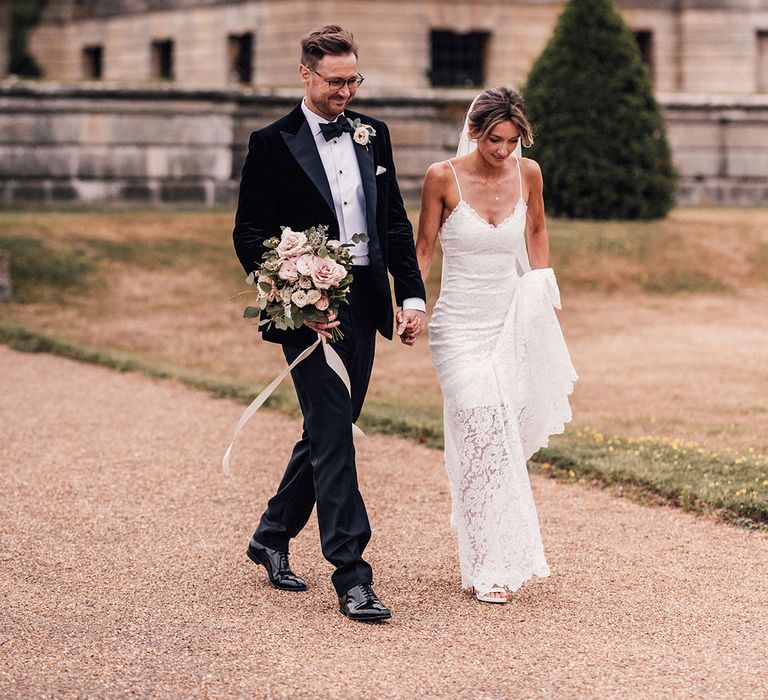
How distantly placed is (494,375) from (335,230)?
0.91m

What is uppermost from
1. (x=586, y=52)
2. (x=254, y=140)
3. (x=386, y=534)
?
(x=586, y=52)

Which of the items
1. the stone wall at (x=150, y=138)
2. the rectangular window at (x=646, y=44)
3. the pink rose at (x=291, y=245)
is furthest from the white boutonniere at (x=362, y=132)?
the rectangular window at (x=646, y=44)

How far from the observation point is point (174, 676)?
459cm

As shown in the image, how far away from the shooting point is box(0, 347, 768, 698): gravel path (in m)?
4.61

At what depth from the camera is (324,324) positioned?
5281 mm

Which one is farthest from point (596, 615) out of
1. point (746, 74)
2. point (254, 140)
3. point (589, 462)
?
point (746, 74)

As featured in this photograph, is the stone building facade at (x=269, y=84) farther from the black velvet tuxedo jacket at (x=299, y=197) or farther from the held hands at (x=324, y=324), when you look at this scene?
the held hands at (x=324, y=324)

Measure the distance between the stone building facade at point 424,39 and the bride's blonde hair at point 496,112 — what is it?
1906 cm

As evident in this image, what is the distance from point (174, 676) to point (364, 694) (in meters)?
0.62

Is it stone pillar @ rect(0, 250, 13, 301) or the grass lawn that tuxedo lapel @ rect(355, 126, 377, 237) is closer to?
the grass lawn

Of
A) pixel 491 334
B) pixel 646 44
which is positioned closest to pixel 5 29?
pixel 646 44

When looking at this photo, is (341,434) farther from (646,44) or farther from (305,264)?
(646,44)

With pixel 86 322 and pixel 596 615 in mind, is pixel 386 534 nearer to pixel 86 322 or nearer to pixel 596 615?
pixel 596 615

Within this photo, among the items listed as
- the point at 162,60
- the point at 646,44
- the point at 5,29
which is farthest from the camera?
the point at 5,29
